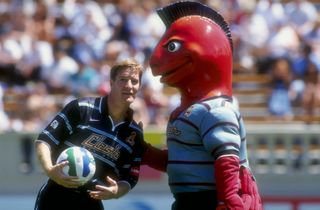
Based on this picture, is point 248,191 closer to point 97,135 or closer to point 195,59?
point 195,59

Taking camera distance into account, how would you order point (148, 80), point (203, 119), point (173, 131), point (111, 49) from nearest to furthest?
point (203, 119) < point (173, 131) < point (148, 80) < point (111, 49)

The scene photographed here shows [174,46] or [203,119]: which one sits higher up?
[174,46]

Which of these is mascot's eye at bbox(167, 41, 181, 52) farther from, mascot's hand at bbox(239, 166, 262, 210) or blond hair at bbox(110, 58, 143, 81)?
mascot's hand at bbox(239, 166, 262, 210)

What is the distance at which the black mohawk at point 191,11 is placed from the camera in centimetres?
578


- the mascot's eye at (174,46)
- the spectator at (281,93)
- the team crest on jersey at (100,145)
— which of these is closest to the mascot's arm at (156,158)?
the team crest on jersey at (100,145)

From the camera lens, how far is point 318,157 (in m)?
10.3

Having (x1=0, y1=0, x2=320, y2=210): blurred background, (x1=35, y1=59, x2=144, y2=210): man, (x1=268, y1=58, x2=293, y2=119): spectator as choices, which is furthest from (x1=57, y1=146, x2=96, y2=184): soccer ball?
(x1=268, y1=58, x2=293, y2=119): spectator

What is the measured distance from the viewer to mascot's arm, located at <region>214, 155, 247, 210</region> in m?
5.29

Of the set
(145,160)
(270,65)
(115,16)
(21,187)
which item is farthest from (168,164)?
(115,16)

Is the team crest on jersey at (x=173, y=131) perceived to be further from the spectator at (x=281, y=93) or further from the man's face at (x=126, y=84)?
the spectator at (x=281, y=93)

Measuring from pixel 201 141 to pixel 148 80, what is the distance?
5744mm

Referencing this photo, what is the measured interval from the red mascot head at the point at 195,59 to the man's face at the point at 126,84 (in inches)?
8.1

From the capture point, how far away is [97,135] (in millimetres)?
5926

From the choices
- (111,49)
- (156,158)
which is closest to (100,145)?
(156,158)
